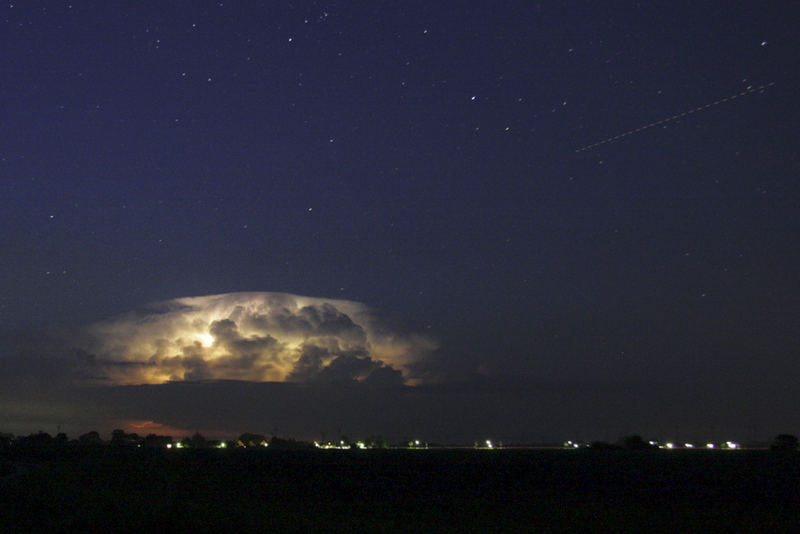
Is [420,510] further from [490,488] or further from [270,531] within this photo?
[490,488]

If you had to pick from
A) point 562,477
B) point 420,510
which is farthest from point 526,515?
point 562,477

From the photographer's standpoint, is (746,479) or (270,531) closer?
(270,531)

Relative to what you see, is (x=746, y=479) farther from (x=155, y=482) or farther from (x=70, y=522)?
(x=70, y=522)

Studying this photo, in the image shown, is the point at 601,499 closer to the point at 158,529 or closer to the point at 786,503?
the point at 786,503

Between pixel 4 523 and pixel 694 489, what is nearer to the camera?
pixel 4 523

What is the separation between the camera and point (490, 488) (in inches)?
2330

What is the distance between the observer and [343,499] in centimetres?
4894

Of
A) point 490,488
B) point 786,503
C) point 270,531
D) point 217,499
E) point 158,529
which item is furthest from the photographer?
point 490,488

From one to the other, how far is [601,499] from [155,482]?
2857cm

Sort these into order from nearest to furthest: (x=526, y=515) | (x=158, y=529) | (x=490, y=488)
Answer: (x=158, y=529) → (x=526, y=515) → (x=490, y=488)

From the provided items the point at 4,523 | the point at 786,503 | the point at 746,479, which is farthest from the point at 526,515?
the point at 746,479

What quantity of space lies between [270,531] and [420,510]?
51.2 ft

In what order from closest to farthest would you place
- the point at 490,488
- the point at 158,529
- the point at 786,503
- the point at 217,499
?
1. the point at 158,529
2. the point at 217,499
3. the point at 786,503
4. the point at 490,488

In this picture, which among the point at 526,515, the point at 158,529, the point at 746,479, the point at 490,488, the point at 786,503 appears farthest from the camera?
the point at 746,479
